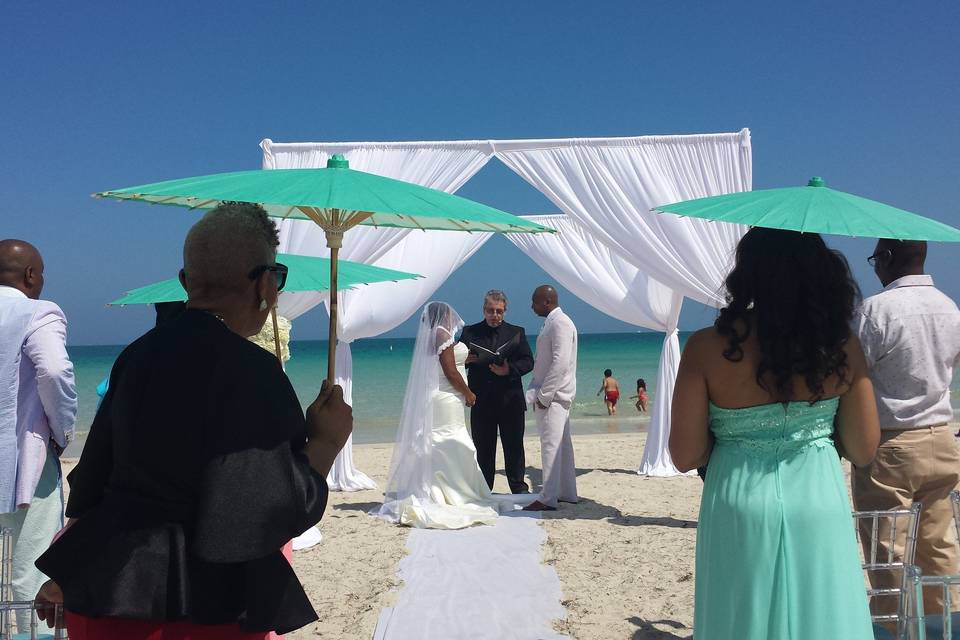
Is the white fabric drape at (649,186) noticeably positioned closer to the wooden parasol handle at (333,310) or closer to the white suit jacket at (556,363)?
the white suit jacket at (556,363)

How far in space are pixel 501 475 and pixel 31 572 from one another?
5.77 meters

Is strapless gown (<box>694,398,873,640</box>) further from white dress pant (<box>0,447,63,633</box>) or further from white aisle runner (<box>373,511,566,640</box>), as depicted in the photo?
white dress pant (<box>0,447,63,633</box>)

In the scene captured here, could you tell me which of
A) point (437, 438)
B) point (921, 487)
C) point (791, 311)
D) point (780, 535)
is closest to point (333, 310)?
point (791, 311)

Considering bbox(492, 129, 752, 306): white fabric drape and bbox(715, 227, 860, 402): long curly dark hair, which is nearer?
bbox(715, 227, 860, 402): long curly dark hair

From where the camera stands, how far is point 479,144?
23.7ft

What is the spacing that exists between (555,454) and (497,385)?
92cm

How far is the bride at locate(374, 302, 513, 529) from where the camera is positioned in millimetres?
6562

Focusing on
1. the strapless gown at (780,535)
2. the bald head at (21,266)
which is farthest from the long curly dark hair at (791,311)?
the bald head at (21,266)

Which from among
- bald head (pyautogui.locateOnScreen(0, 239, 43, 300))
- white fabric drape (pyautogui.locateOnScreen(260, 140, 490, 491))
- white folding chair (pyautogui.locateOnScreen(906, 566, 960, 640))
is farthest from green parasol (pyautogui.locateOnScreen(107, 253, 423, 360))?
white fabric drape (pyautogui.locateOnScreen(260, 140, 490, 491))

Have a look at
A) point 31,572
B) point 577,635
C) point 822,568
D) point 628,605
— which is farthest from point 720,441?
point 31,572

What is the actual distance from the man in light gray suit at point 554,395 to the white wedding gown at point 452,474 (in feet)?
1.43

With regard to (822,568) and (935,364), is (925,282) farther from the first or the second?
(822,568)

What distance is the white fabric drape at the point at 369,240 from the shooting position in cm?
705

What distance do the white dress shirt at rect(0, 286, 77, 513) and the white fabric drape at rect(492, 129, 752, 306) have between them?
4781mm
